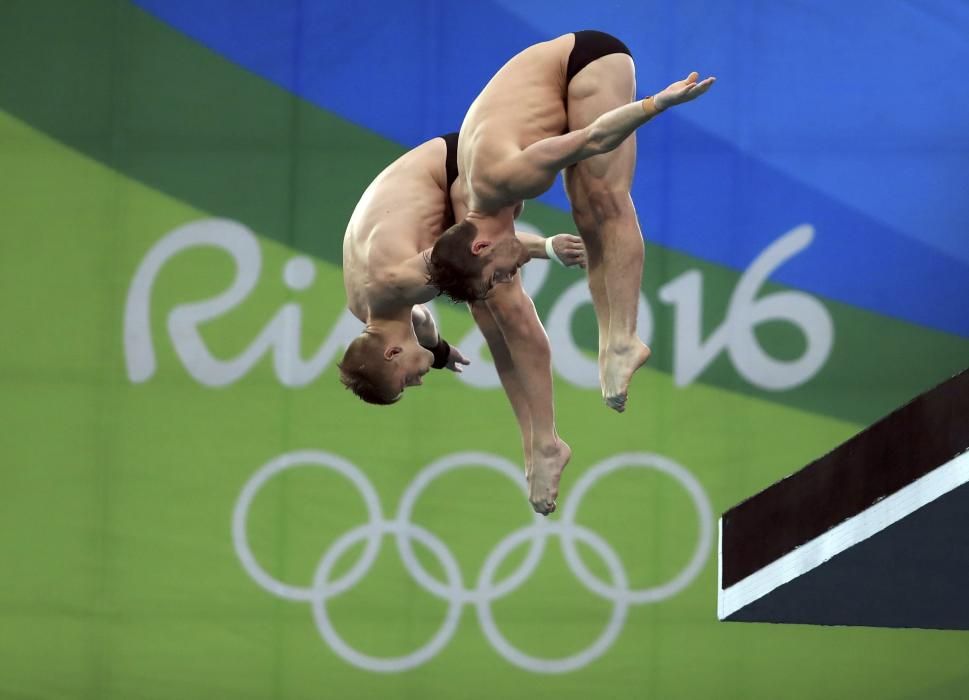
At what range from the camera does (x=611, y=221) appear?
4637 mm

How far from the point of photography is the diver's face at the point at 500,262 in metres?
4.38

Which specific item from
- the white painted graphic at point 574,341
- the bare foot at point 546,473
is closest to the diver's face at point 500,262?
the bare foot at point 546,473

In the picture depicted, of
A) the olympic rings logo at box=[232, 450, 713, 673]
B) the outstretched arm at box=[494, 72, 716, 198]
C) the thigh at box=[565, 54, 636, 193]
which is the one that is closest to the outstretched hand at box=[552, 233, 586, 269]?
the thigh at box=[565, 54, 636, 193]

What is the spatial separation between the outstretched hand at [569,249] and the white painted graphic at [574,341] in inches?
154

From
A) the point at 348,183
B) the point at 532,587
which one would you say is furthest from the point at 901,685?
the point at 348,183

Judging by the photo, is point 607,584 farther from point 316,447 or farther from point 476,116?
point 476,116

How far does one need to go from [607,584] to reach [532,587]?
0.43 m

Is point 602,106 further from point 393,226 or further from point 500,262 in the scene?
point 393,226

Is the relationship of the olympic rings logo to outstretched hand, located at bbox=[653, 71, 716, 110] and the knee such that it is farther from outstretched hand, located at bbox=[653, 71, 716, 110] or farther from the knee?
outstretched hand, located at bbox=[653, 71, 716, 110]

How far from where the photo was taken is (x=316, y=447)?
9047mm

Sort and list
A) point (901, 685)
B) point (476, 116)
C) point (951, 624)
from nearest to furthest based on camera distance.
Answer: point (476, 116), point (951, 624), point (901, 685)

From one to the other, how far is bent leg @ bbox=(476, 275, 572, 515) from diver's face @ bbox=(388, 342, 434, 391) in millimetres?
275

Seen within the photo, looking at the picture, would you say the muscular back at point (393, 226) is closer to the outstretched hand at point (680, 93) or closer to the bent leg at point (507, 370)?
the bent leg at point (507, 370)

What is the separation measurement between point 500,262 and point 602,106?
21.8 inches
